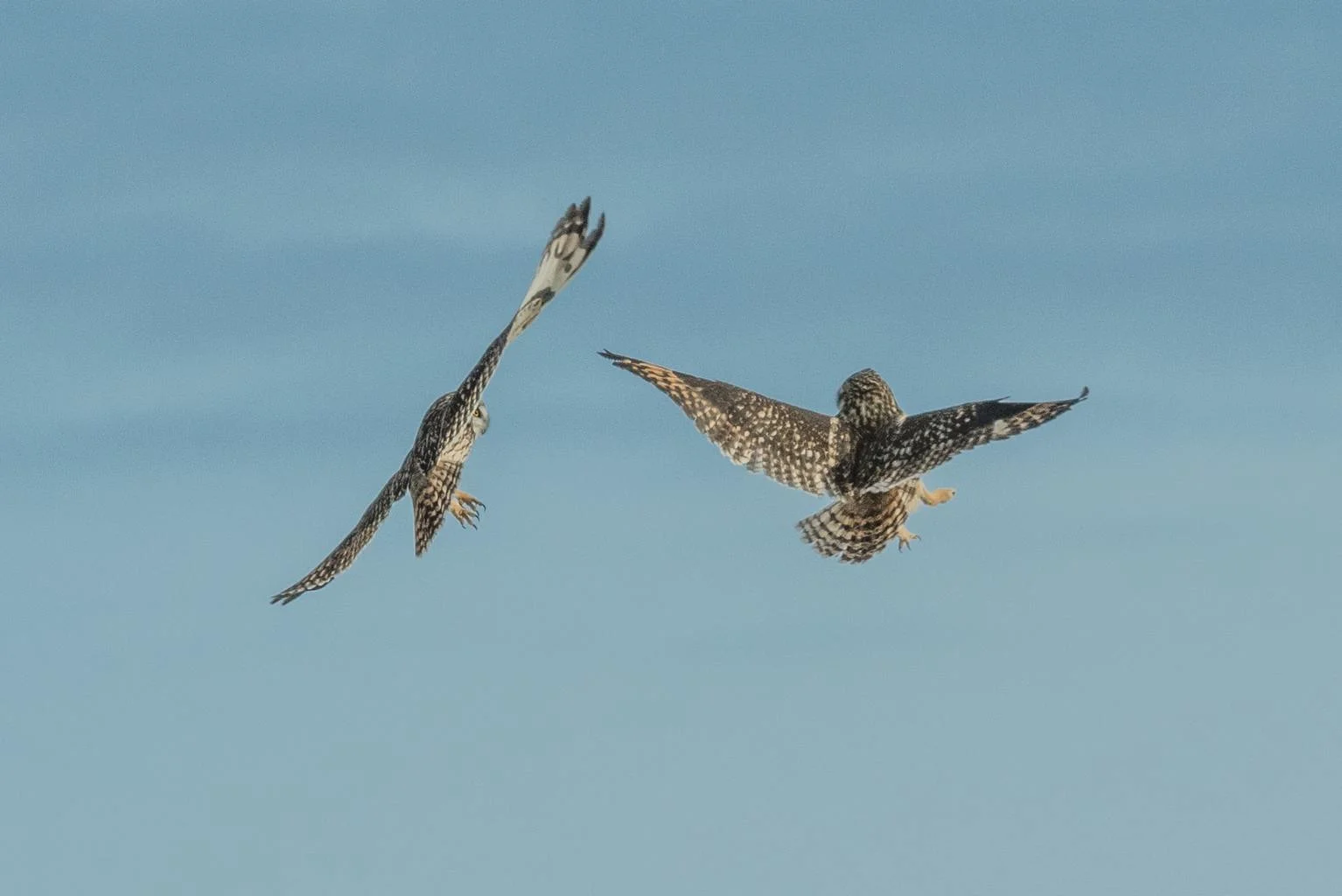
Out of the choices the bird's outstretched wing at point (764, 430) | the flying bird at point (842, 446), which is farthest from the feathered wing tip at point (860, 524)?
the bird's outstretched wing at point (764, 430)

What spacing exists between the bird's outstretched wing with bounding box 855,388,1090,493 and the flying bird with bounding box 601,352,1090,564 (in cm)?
2

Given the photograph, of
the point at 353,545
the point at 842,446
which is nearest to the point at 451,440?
the point at 353,545

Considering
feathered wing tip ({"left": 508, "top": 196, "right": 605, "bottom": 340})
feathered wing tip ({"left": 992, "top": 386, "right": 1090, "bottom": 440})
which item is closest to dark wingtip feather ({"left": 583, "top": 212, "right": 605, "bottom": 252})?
feathered wing tip ({"left": 508, "top": 196, "right": 605, "bottom": 340})

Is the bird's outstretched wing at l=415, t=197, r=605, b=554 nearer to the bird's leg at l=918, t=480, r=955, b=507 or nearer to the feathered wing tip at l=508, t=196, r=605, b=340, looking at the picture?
the feathered wing tip at l=508, t=196, r=605, b=340

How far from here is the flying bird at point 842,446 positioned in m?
34.9

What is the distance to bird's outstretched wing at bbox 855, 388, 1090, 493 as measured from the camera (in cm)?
3359

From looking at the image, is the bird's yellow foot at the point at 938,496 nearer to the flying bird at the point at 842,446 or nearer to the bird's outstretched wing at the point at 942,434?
the flying bird at the point at 842,446

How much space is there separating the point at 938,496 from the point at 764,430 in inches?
108

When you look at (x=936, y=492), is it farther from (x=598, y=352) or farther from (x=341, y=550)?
(x=341, y=550)

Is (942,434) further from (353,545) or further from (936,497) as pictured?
(353,545)

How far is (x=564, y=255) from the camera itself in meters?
34.9

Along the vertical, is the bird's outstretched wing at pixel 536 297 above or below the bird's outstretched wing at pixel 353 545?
above

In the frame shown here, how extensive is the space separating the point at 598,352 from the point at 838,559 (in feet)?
15.4

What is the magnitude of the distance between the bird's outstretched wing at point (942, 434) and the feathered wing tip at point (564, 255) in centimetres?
476
